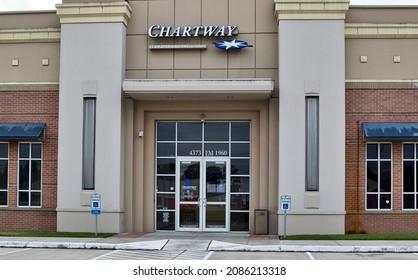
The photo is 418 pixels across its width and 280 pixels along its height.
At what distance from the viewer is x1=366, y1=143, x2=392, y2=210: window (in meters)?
20.9

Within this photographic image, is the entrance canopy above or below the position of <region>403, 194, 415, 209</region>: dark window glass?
above

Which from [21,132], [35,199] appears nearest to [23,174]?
[35,199]

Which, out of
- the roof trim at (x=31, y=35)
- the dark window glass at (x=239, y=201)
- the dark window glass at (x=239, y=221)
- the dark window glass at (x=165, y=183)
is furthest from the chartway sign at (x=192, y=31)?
the dark window glass at (x=239, y=221)

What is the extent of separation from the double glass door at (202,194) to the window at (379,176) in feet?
15.7

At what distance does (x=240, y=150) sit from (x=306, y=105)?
9.57 feet

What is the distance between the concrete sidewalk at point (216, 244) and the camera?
17156 millimetres

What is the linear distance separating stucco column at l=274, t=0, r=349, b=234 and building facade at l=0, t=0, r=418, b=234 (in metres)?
0.04

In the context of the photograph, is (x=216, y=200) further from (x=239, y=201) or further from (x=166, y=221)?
(x=166, y=221)

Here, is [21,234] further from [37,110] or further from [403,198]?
[403,198]

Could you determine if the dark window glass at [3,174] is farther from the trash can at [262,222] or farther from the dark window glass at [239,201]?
the trash can at [262,222]

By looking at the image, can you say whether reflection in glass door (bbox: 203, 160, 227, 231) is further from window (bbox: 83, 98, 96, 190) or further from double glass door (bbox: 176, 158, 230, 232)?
window (bbox: 83, 98, 96, 190)

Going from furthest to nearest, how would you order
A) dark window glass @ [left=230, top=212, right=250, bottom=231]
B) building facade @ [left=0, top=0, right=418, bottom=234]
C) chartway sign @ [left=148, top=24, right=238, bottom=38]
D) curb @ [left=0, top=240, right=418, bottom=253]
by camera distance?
dark window glass @ [left=230, top=212, right=250, bottom=231] < chartway sign @ [left=148, top=24, right=238, bottom=38] < building facade @ [left=0, top=0, right=418, bottom=234] < curb @ [left=0, top=240, right=418, bottom=253]

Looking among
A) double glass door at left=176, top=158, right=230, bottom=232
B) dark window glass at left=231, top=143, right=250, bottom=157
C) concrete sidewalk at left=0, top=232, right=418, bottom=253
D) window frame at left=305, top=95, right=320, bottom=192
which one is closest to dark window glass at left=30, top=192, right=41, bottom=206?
concrete sidewalk at left=0, top=232, right=418, bottom=253

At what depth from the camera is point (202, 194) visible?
2181 centimetres
